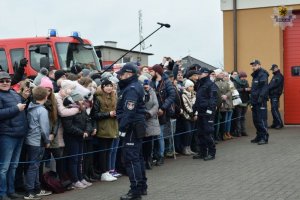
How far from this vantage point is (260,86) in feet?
46.0

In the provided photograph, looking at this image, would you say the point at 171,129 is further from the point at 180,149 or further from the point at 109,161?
the point at 109,161

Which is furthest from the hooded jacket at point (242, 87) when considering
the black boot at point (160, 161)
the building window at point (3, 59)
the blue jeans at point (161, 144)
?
the building window at point (3, 59)

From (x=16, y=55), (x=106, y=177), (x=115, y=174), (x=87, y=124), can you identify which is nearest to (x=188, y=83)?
(x=115, y=174)

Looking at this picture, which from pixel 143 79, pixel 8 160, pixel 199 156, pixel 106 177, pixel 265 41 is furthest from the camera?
pixel 265 41

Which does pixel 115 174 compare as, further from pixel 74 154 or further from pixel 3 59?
pixel 3 59

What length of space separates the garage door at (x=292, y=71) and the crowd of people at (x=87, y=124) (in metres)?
4.21

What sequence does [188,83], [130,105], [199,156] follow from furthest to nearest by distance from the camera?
1. [188,83]
2. [199,156]
3. [130,105]

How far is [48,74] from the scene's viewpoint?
37.0 feet

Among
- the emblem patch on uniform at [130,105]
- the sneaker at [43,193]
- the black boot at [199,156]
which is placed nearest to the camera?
the emblem patch on uniform at [130,105]

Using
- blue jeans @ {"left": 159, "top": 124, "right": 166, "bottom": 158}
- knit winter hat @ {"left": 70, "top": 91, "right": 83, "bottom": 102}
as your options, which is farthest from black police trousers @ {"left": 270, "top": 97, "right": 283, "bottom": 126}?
knit winter hat @ {"left": 70, "top": 91, "right": 83, "bottom": 102}

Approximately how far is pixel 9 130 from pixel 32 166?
714mm

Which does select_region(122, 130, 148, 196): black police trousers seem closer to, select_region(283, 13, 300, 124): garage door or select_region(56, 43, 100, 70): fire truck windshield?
select_region(56, 43, 100, 70): fire truck windshield

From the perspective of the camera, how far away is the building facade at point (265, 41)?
1781 centimetres

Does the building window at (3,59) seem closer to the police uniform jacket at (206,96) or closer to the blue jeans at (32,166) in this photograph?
the police uniform jacket at (206,96)
